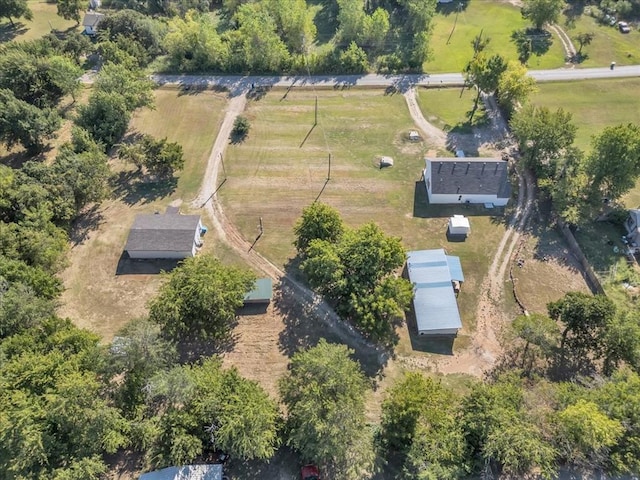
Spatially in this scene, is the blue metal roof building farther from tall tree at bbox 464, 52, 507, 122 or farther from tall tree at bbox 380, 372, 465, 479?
tall tree at bbox 464, 52, 507, 122

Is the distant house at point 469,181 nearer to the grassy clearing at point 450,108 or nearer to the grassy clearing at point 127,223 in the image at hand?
the grassy clearing at point 450,108

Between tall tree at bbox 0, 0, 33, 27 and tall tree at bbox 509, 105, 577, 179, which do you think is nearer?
tall tree at bbox 509, 105, 577, 179

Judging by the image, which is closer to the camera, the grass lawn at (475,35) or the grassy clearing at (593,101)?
the grassy clearing at (593,101)

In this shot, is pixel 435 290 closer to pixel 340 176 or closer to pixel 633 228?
pixel 340 176

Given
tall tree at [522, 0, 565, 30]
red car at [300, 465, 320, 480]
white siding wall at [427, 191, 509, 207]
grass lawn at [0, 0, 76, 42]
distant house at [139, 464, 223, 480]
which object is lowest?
red car at [300, 465, 320, 480]

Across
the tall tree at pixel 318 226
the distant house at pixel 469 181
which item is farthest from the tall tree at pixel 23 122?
the distant house at pixel 469 181

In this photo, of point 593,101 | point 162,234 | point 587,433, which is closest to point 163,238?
point 162,234

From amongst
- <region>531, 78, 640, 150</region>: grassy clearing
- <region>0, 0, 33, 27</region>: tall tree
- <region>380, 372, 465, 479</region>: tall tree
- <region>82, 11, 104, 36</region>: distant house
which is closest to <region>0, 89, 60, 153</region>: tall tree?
<region>82, 11, 104, 36</region>: distant house
